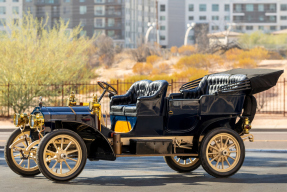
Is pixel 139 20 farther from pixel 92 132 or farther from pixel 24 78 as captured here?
pixel 92 132

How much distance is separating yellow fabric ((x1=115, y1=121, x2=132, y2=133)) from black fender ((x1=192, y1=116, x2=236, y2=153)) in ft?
3.49

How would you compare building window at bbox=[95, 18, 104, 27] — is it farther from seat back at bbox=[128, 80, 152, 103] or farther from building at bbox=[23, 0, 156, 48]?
seat back at bbox=[128, 80, 152, 103]

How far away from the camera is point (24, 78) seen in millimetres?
23156

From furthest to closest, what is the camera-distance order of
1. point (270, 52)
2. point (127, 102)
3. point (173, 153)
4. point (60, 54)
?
point (270, 52), point (60, 54), point (127, 102), point (173, 153)

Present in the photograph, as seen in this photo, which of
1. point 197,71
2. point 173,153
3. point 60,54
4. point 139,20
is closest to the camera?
point 173,153

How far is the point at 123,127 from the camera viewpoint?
28.0ft

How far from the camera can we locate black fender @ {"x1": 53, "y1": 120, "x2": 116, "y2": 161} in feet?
25.6

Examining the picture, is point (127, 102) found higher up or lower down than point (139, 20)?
lower down

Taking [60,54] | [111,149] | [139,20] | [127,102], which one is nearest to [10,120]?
[60,54]

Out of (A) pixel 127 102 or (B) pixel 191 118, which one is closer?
(B) pixel 191 118

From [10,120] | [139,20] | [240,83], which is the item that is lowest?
[10,120]

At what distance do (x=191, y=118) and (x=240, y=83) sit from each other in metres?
0.99

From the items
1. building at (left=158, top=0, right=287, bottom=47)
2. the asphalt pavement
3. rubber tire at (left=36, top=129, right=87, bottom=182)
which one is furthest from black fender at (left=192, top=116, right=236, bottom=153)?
building at (left=158, top=0, right=287, bottom=47)

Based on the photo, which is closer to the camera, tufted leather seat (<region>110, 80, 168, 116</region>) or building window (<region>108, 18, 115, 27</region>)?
tufted leather seat (<region>110, 80, 168, 116</region>)
